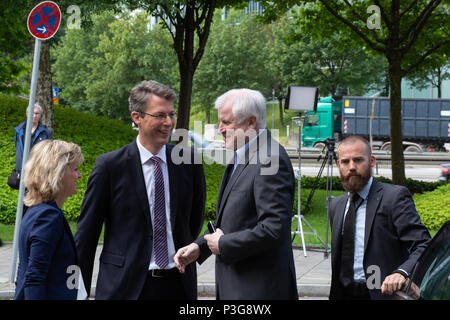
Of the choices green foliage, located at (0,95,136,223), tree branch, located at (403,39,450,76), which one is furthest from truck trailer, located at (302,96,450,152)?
green foliage, located at (0,95,136,223)

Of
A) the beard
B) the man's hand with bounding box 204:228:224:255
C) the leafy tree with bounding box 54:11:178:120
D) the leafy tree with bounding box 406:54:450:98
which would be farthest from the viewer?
the leafy tree with bounding box 54:11:178:120

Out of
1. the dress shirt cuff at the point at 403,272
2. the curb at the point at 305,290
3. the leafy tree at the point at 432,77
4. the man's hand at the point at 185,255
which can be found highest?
the leafy tree at the point at 432,77

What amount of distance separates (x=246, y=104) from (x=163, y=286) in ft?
3.79

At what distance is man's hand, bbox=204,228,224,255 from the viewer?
10.6 feet

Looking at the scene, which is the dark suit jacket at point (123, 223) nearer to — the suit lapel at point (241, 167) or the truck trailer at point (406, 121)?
the suit lapel at point (241, 167)

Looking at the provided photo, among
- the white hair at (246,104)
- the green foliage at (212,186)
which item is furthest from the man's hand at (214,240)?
the green foliage at (212,186)

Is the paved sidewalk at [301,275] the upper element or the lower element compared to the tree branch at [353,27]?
lower

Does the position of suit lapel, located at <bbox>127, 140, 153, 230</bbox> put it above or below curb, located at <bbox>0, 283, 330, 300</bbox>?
above

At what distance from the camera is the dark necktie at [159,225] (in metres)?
3.62

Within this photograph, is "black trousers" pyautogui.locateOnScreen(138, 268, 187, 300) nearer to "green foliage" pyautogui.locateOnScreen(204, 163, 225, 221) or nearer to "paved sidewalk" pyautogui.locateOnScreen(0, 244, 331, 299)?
"paved sidewalk" pyautogui.locateOnScreen(0, 244, 331, 299)

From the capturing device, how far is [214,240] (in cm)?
324

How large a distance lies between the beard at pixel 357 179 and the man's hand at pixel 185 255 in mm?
1001

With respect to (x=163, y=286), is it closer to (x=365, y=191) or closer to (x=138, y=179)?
(x=138, y=179)
